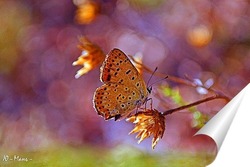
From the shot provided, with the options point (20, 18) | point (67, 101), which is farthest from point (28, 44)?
point (67, 101)

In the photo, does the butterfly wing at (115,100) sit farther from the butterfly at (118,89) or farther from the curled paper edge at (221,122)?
the curled paper edge at (221,122)

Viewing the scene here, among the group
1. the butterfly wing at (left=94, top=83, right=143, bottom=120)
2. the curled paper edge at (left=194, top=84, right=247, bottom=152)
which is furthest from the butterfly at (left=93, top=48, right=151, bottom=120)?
the curled paper edge at (left=194, top=84, right=247, bottom=152)

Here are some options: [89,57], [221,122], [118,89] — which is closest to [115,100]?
[118,89]

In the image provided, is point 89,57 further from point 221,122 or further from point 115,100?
point 221,122

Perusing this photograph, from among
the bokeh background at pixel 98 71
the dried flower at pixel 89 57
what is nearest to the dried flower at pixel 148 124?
the bokeh background at pixel 98 71

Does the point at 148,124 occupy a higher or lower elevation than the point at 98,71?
lower
